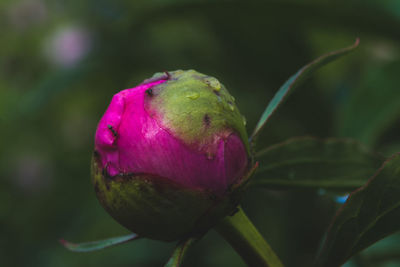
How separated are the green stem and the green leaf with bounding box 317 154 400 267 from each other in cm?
7

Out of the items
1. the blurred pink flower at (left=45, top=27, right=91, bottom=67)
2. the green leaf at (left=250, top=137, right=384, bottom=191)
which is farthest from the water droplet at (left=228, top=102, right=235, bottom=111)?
the blurred pink flower at (left=45, top=27, right=91, bottom=67)

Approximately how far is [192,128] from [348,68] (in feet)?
4.47

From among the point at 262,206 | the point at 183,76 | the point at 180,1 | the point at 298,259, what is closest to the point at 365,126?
the point at 298,259

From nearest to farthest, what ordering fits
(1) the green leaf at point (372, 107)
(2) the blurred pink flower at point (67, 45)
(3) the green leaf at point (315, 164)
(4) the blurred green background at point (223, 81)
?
(3) the green leaf at point (315, 164) → (1) the green leaf at point (372, 107) → (4) the blurred green background at point (223, 81) → (2) the blurred pink flower at point (67, 45)

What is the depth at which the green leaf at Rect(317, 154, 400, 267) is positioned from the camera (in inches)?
24.4

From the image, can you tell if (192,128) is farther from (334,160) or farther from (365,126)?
(365,126)

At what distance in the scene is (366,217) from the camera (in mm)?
645

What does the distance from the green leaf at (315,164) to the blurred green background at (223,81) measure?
153 mm

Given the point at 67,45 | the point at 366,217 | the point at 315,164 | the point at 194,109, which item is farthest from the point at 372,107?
the point at 67,45

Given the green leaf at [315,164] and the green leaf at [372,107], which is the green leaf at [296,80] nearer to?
the green leaf at [315,164]

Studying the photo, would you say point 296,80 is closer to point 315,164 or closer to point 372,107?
point 315,164

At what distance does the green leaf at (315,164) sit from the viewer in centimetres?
74

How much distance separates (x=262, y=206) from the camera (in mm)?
1646

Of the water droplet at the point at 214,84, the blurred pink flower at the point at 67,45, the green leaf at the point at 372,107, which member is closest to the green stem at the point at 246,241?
the water droplet at the point at 214,84
